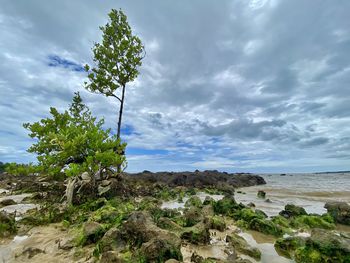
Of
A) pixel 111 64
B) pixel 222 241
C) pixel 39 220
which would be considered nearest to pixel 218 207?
pixel 222 241

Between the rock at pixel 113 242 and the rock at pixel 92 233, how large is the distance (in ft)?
2.00

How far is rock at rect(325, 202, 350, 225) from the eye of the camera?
31.0ft

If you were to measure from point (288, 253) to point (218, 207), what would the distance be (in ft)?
15.8

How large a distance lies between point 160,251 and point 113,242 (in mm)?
1282

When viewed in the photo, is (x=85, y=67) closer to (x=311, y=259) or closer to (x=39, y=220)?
(x=39, y=220)

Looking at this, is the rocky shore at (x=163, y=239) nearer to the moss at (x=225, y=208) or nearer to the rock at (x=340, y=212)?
the rock at (x=340, y=212)

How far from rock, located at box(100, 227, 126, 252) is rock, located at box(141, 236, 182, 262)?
879 millimetres

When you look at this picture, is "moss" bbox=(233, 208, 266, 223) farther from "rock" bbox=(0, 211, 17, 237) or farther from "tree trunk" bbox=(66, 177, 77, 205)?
"rock" bbox=(0, 211, 17, 237)

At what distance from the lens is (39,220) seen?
7.68 meters

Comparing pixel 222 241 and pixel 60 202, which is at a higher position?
pixel 60 202

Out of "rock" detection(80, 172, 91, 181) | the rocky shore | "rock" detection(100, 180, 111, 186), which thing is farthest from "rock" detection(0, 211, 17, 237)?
"rock" detection(100, 180, 111, 186)

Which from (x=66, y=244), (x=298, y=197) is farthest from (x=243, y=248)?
(x=298, y=197)

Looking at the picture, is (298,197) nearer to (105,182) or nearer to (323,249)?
(105,182)

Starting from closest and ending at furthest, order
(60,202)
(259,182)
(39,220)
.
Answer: (39,220), (60,202), (259,182)
